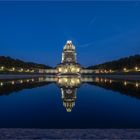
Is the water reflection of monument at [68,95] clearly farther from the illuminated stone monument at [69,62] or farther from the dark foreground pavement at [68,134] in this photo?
the illuminated stone monument at [69,62]

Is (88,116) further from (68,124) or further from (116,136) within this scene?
(116,136)

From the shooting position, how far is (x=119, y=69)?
133750 mm

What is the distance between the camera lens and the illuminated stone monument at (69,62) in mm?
164625

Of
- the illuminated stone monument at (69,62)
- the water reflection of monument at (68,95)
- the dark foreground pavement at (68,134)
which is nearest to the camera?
the dark foreground pavement at (68,134)

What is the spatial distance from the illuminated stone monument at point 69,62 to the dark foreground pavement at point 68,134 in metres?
147

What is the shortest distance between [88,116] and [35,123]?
283cm

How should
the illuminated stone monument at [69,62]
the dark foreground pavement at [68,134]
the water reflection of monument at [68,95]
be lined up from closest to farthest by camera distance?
the dark foreground pavement at [68,134], the water reflection of monument at [68,95], the illuminated stone monument at [69,62]

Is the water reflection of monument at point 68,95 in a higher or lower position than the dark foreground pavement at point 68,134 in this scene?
higher

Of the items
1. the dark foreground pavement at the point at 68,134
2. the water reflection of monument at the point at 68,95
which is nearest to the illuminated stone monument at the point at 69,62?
the water reflection of monument at the point at 68,95

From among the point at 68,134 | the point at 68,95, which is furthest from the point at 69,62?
the point at 68,134

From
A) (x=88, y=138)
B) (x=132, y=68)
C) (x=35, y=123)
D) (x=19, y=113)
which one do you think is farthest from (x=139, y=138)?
(x=132, y=68)

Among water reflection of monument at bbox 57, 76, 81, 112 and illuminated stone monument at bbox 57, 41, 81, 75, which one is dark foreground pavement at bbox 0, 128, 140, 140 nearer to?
water reflection of monument at bbox 57, 76, 81, 112

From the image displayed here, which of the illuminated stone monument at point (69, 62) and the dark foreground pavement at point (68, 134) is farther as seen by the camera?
the illuminated stone monument at point (69, 62)

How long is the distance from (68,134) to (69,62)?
521ft
